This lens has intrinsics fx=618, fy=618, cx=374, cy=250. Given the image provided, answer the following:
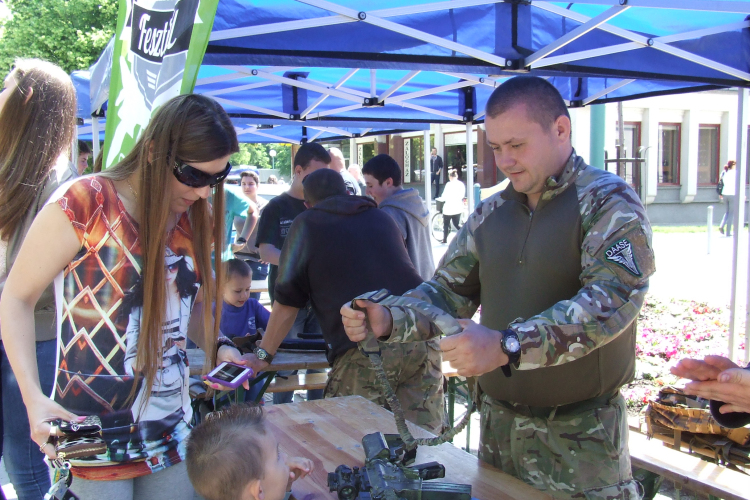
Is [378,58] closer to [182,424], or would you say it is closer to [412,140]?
[182,424]

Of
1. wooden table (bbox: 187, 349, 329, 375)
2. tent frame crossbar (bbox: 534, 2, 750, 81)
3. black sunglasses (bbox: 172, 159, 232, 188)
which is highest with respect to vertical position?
tent frame crossbar (bbox: 534, 2, 750, 81)

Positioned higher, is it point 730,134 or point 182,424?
point 730,134

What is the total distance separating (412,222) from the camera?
4.69 m

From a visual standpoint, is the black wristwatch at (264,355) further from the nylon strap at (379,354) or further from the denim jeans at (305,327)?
the nylon strap at (379,354)

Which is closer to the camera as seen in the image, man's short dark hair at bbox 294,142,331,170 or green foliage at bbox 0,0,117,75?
man's short dark hair at bbox 294,142,331,170

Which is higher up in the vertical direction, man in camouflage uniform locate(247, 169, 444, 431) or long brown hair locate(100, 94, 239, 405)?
long brown hair locate(100, 94, 239, 405)

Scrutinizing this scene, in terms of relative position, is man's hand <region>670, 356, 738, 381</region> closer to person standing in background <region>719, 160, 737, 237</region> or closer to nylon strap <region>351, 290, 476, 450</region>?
nylon strap <region>351, 290, 476, 450</region>

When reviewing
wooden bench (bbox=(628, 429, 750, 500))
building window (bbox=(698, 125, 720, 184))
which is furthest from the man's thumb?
building window (bbox=(698, 125, 720, 184))

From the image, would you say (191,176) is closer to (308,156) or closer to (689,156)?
(308,156)

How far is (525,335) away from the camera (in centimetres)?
168

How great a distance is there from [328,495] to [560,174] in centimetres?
126

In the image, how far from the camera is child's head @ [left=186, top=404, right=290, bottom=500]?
1.68 metres

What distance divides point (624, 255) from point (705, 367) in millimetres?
378

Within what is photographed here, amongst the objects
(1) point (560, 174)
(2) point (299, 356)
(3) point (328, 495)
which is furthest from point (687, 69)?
(3) point (328, 495)
